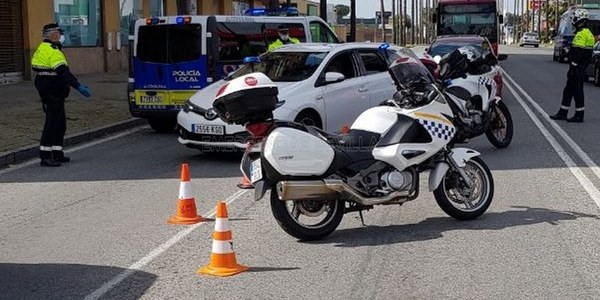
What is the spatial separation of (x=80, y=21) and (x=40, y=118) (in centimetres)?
1264

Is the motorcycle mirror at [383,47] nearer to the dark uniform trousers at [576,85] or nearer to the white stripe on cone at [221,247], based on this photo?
the dark uniform trousers at [576,85]

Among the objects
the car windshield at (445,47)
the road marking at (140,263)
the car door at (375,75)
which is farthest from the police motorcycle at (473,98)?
the car windshield at (445,47)

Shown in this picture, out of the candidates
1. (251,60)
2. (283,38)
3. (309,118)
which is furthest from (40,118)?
(309,118)

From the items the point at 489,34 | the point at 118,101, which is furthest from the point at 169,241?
the point at 489,34

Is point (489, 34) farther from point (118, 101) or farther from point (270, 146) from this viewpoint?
point (270, 146)

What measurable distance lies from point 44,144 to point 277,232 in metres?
5.32

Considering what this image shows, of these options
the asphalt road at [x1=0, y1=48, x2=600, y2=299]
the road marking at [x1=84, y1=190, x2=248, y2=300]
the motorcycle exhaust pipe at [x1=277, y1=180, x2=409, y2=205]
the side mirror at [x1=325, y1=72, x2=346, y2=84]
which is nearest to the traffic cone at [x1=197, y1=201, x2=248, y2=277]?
the asphalt road at [x1=0, y1=48, x2=600, y2=299]

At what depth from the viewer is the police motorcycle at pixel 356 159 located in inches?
269

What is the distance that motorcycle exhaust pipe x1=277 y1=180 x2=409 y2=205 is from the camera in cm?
676

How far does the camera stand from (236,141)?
10883mm

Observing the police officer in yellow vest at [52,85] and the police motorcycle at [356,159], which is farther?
the police officer in yellow vest at [52,85]

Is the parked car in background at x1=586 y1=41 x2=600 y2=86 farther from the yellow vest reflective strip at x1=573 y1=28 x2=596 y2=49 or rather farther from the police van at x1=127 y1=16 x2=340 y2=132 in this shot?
the police van at x1=127 y1=16 x2=340 y2=132

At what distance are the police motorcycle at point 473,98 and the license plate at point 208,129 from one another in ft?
9.98

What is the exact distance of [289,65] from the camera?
11938 mm
